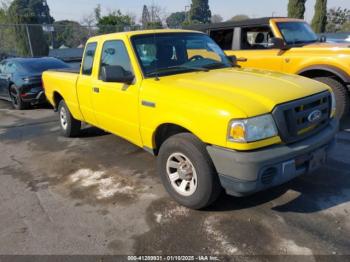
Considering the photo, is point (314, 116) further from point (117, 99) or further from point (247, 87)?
point (117, 99)

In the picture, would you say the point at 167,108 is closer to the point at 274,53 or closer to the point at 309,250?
the point at 309,250

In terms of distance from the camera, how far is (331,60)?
5980 mm

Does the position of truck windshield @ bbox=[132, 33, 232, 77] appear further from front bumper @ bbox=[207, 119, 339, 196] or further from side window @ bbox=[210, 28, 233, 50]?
side window @ bbox=[210, 28, 233, 50]

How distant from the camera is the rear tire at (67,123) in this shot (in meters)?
6.36

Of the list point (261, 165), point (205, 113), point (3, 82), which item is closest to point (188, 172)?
point (205, 113)

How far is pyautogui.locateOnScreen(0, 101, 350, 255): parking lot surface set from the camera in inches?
120

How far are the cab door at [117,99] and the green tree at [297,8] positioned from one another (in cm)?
2391

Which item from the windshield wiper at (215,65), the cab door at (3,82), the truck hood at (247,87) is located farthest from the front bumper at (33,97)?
the truck hood at (247,87)

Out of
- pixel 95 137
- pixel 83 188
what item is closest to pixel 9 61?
pixel 95 137

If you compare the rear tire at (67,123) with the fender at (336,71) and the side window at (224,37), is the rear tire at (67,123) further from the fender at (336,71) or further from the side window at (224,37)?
the fender at (336,71)

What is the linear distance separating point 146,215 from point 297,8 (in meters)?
25.4

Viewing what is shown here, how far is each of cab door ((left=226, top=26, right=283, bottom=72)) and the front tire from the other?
13.4ft

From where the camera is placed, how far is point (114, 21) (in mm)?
28672

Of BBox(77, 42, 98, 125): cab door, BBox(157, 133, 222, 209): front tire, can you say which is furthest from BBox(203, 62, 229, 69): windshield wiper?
BBox(77, 42, 98, 125): cab door
